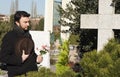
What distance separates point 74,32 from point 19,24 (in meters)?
6.21

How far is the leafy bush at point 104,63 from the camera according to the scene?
12.6 feet

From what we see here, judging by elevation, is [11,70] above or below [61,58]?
above

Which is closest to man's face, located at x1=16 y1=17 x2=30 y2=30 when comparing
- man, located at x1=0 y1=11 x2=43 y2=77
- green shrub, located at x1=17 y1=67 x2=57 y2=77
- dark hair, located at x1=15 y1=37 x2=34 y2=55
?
man, located at x1=0 y1=11 x2=43 y2=77

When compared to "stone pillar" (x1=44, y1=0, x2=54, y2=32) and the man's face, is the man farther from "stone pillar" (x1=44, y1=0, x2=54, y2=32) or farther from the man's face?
"stone pillar" (x1=44, y1=0, x2=54, y2=32)

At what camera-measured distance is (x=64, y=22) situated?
1123 cm

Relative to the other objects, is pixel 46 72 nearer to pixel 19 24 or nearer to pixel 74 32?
pixel 19 24

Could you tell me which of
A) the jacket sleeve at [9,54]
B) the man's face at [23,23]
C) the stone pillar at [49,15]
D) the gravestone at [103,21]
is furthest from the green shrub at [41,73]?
the stone pillar at [49,15]

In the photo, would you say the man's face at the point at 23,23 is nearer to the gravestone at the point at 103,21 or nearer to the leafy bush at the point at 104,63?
the leafy bush at the point at 104,63

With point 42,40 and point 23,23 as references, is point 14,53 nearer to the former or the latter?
point 23,23

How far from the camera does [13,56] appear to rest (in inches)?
197

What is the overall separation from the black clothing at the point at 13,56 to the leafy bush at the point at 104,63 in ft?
3.55

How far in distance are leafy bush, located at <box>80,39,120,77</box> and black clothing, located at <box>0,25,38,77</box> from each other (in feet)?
3.55

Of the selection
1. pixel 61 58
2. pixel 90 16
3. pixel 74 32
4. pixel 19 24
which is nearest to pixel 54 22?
pixel 61 58

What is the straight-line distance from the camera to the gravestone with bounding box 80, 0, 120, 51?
320 inches
